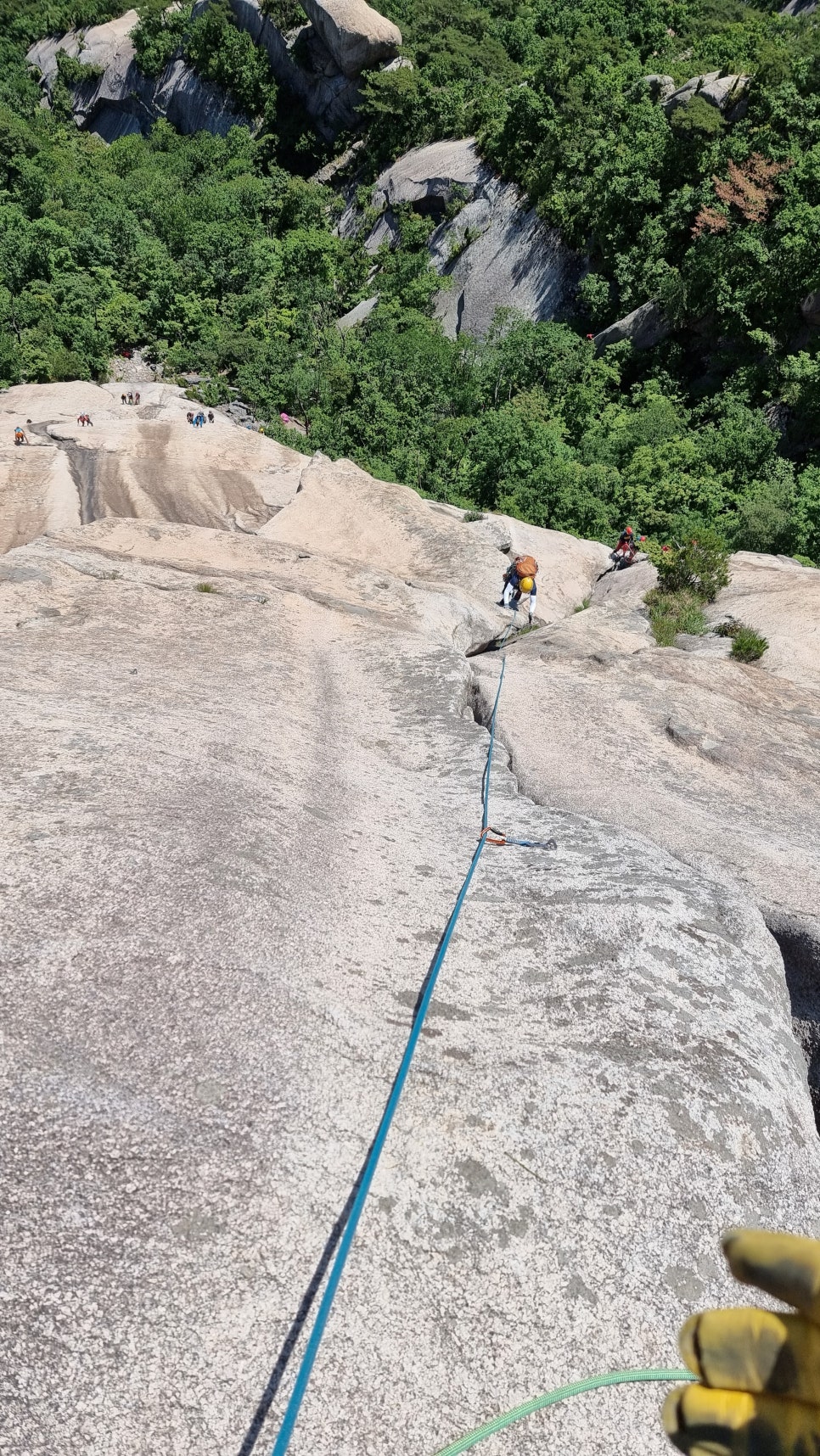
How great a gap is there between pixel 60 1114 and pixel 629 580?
60.7ft

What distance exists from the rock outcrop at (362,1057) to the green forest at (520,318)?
19.4m

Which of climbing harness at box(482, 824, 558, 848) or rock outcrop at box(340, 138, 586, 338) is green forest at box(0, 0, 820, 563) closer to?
rock outcrop at box(340, 138, 586, 338)

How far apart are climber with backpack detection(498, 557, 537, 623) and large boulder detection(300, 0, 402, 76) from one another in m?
50.6

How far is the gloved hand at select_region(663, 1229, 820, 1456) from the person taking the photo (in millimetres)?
1541

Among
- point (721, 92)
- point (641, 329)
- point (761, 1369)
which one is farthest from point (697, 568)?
point (721, 92)

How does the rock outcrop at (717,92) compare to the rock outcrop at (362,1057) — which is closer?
the rock outcrop at (362,1057)

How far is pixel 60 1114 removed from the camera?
3432 mm

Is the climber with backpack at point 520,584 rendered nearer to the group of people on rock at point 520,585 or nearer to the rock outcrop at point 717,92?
the group of people on rock at point 520,585

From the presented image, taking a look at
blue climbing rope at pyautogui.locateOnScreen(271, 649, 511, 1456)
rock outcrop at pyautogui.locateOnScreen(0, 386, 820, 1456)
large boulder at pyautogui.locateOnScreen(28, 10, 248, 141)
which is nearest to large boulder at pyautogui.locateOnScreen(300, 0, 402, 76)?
large boulder at pyautogui.locateOnScreen(28, 10, 248, 141)

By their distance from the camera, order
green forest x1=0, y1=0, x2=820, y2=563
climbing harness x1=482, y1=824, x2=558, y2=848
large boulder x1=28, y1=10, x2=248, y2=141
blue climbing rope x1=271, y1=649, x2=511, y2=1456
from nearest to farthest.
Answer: blue climbing rope x1=271, y1=649, x2=511, y2=1456, climbing harness x1=482, y1=824, x2=558, y2=848, green forest x1=0, y1=0, x2=820, y2=563, large boulder x1=28, y1=10, x2=248, y2=141

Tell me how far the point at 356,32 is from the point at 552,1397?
65.1 m

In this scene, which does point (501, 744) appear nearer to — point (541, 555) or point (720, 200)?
point (541, 555)

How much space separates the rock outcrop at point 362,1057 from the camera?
2934mm

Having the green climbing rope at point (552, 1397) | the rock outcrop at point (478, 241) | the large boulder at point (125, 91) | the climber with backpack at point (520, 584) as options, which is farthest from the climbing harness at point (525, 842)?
the large boulder at point (125, 91)
